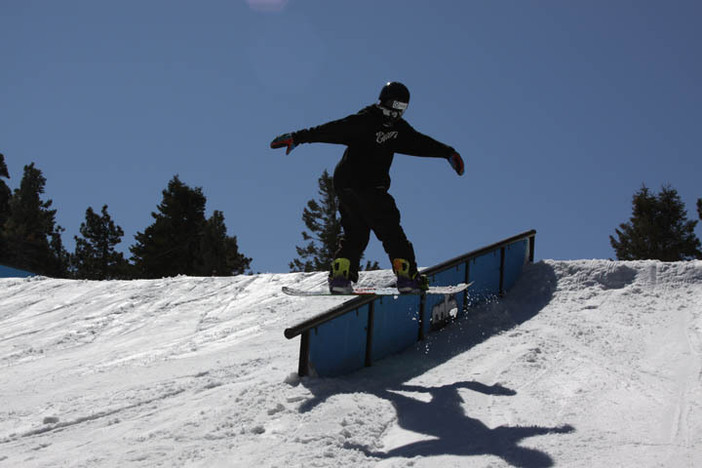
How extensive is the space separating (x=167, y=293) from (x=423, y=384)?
657 centimetres

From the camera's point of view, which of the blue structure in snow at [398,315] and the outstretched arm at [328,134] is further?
the blue structure in snow at [398,315]

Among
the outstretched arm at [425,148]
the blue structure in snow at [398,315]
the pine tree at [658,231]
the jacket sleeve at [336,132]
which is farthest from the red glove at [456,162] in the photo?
the pine tree at [658,231]

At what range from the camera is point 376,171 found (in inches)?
215

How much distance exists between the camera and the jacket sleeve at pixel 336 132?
513cm

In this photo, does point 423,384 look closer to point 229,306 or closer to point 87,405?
point 87,405

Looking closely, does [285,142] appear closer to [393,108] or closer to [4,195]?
[393,108]

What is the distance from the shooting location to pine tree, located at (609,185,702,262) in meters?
25.6

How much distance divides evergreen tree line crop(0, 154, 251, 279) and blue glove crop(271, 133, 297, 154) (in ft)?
84.2

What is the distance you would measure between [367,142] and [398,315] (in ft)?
6.71

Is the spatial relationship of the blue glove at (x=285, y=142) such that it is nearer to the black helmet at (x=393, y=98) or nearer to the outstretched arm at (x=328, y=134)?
the outstretched arm at (x=328, y=134)

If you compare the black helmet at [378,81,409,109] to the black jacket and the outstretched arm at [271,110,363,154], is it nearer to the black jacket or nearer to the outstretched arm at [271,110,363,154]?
the black jacket

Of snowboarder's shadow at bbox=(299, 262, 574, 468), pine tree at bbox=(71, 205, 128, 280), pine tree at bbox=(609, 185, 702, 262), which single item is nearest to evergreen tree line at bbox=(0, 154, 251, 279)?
pine tree at bbox=(71, 205, 128, 280)

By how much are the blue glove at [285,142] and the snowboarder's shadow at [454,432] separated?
208 cm

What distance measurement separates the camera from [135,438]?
400cm
